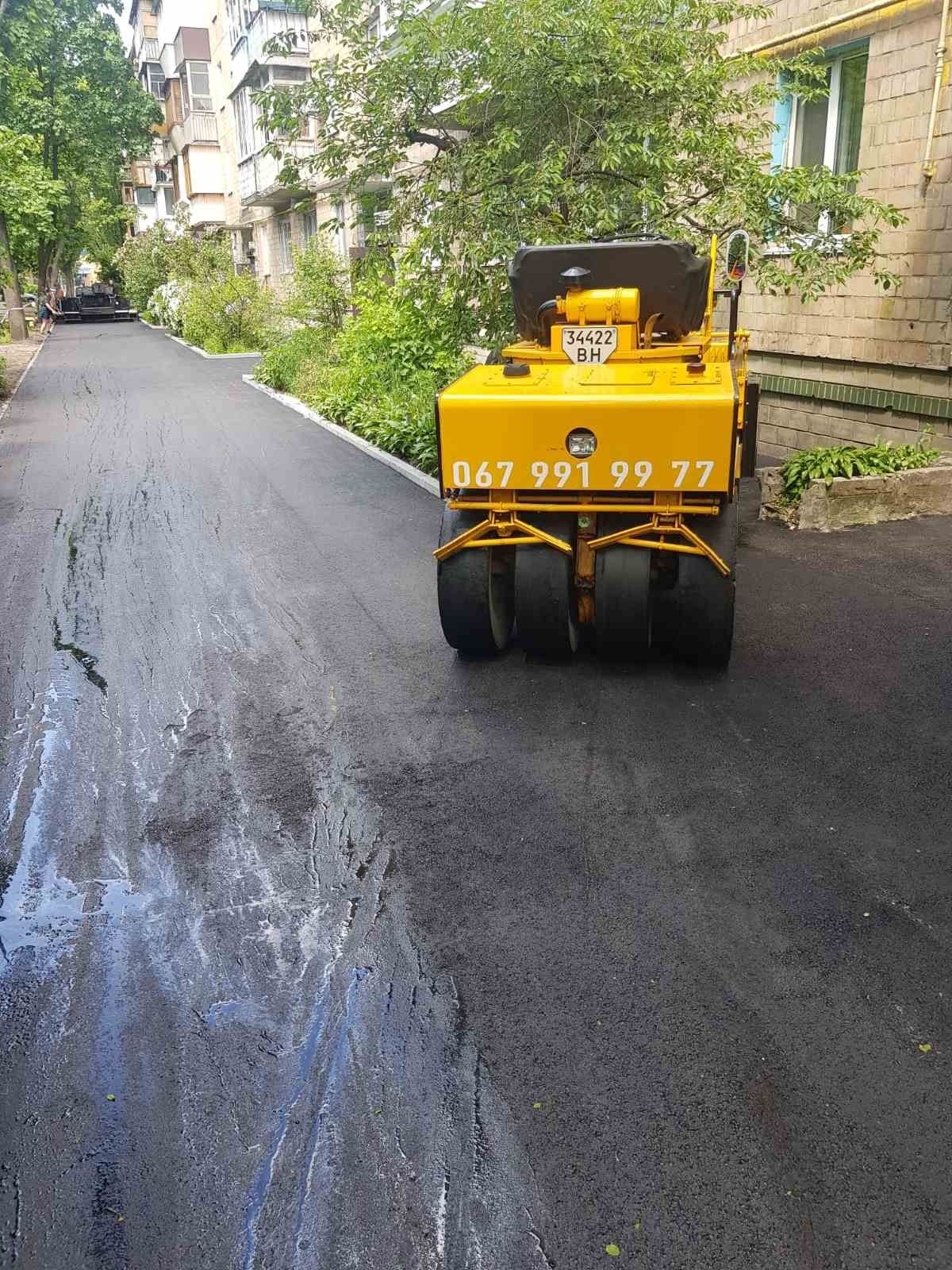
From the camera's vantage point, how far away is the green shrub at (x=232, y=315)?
1061 inches

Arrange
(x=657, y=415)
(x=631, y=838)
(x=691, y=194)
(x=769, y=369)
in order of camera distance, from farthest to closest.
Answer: (x=769, y=369) → (x=691, y=194) → (x=657, y=415) → (x=631, y=838)

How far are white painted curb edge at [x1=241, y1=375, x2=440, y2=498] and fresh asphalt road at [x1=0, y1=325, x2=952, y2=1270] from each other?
4.37 metres

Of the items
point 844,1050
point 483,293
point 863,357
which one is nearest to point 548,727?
point 844,1050

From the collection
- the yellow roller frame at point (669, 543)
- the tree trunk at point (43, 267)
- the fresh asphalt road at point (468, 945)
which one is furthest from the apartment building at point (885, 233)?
the tree trunk at point (43, 267)

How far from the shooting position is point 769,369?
508 inches

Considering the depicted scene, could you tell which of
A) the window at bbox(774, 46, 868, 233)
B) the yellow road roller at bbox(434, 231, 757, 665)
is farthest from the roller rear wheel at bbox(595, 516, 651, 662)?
the window at bbox(774, 46, 868, 233)

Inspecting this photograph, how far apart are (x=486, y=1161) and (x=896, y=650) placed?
447 cm

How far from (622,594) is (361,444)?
8.71m

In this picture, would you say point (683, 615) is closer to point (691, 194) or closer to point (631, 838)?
point (631, 838)

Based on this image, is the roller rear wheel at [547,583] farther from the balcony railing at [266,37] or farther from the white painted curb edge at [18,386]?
the balcony railing at [266,37]

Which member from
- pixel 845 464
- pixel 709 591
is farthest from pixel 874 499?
pixel 709 591

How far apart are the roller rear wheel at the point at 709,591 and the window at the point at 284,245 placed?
35.3 meters

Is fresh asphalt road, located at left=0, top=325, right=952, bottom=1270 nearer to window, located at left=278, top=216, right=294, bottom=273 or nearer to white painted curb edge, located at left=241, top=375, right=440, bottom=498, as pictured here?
white painted curb edge, located at left=241, top=375, right=440, bottom=498

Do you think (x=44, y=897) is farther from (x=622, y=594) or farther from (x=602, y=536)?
(x=602, y=536)
